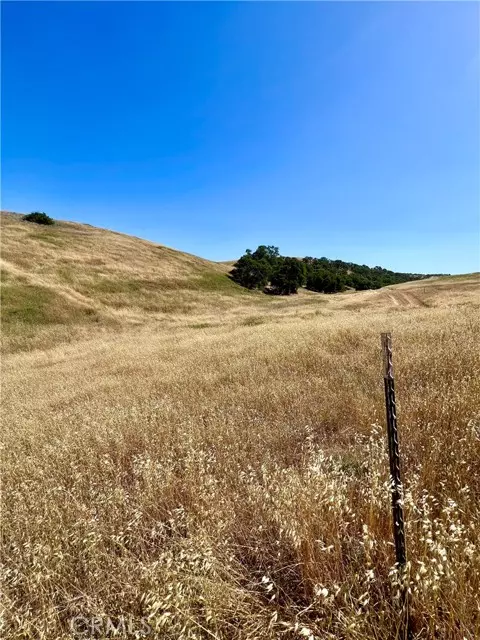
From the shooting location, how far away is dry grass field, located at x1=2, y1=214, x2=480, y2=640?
6.32 ft

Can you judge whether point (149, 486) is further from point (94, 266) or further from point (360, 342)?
point (94, 266)

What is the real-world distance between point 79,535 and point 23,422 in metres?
4.55

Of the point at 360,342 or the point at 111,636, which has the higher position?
the point at 360,342

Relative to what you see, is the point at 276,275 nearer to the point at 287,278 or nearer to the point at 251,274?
the point at 287,278

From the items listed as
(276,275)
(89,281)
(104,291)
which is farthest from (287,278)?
(89,281)

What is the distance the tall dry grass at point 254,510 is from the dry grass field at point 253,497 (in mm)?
19

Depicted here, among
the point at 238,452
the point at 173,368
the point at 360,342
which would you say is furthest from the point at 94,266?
the point at 238,452

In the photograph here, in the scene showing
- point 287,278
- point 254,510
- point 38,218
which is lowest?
point 254,510

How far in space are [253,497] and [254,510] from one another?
11 cm

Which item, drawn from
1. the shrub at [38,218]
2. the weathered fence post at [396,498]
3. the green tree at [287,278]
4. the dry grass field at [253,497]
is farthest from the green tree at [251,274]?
the weathered fence post at [396,498]

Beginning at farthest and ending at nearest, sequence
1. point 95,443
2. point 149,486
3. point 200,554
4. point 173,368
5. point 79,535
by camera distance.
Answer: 1. point 173,368
2. point 95,443
3. point 149,486
4. point 79,535
5. point 200,554

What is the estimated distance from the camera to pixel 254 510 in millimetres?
2822

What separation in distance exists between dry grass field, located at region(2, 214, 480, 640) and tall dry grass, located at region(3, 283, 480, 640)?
2 centimetres

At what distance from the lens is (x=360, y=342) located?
891 cm
